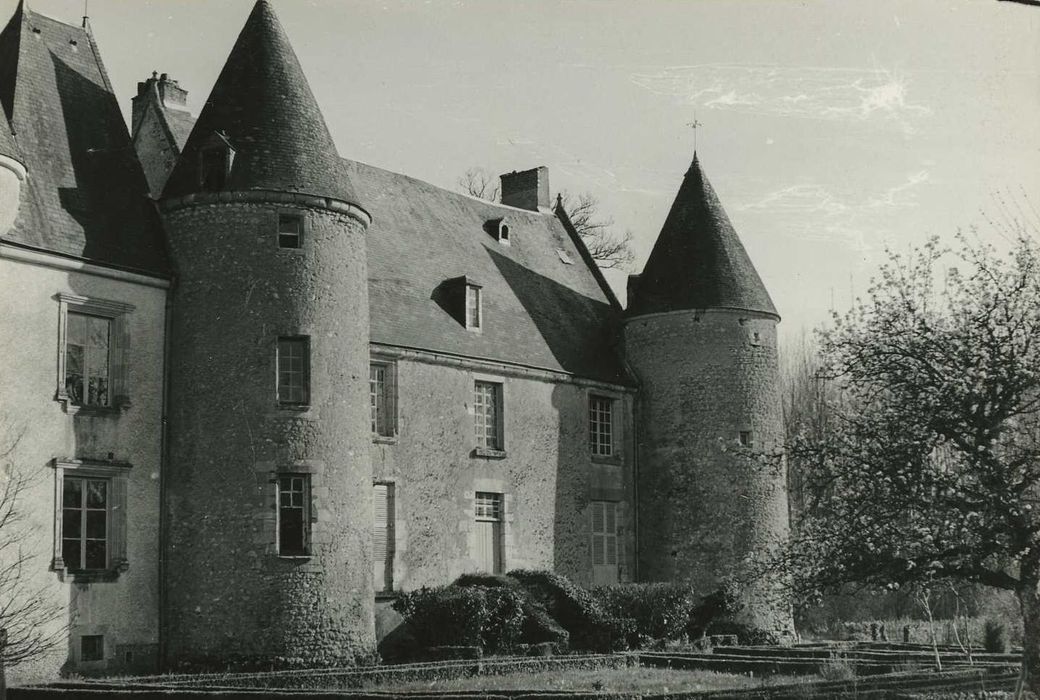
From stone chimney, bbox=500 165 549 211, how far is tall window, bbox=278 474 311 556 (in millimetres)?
16262

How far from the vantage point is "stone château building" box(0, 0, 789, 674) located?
20422mm

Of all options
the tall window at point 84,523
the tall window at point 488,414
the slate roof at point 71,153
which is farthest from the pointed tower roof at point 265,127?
the tall window at point 488,414

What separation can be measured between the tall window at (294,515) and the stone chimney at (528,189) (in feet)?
53.4

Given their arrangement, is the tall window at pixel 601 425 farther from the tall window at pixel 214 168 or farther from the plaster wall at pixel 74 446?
the plaster wall at pixel 74 446

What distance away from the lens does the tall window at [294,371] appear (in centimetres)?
2183

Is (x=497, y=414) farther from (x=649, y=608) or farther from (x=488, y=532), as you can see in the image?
(x=649, y=608)

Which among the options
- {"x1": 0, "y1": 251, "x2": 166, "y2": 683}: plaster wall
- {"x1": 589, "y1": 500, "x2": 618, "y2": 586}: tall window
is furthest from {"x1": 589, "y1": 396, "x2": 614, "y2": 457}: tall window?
{"x1": 0, "y1": 251, "x2": 166, "y2": 683}: plaster wall

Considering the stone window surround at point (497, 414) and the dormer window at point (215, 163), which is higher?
the dormer window at point (215, 163)

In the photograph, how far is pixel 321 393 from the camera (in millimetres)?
21875

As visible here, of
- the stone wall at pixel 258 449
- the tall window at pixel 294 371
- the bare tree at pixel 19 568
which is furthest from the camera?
the tall window at pixel 294 371

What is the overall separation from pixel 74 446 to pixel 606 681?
8788 millimetres

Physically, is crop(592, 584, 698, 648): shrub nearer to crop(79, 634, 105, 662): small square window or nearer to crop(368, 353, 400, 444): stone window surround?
crop(368, 353, 400, 444): stone window surround

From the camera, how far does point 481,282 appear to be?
29.7 metres

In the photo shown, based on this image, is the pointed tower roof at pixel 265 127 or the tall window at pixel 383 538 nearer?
the pointed tower roof at pixel 265 127
